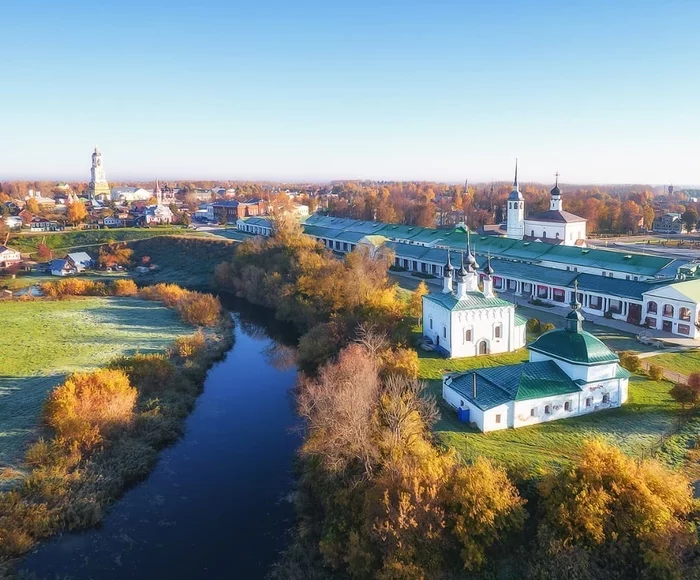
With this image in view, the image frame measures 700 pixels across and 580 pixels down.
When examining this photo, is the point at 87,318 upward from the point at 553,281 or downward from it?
downward

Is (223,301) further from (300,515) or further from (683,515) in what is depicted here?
(683,515)

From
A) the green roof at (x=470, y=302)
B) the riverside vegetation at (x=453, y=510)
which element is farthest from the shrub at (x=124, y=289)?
the riverside vegetation at (x=453, y=510)

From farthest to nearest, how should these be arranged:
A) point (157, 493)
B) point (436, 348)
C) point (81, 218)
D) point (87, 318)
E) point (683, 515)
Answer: point (81, 218), point (87, 318), point (436, 348), point (157, 493), point (683, 515)

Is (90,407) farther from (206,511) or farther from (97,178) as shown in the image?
(97,178)

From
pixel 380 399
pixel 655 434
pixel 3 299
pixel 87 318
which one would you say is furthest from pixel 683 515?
pixel 3 299

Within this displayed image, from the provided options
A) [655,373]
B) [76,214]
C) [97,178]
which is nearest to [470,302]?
[655,373]

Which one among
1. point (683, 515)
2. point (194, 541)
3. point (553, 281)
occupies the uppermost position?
point (553, 281)

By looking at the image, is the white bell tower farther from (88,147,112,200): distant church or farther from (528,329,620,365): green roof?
(88,147,112,200): distant church

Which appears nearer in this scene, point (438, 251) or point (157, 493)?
point (157, 493)
